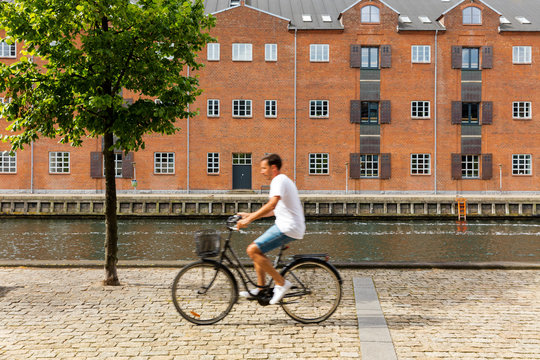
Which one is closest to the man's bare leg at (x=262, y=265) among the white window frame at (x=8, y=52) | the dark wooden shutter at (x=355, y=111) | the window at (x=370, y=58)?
the dark wooden shutter at (x=355, y=111)

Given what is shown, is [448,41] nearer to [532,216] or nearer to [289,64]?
[289,64]

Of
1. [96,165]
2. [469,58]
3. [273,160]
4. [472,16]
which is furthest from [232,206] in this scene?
[273,160]

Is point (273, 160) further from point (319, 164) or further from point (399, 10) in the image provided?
point (399, 10)

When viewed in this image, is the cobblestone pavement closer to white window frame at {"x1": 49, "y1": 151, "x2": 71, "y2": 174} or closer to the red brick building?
the red brick building

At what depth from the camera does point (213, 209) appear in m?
27.5

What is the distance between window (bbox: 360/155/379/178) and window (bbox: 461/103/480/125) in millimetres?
6434

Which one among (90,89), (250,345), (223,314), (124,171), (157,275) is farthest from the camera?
(124,171)

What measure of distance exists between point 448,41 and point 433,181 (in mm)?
9485

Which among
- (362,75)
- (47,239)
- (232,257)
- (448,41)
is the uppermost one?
(448,41)

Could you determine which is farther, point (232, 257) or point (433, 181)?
point (433, 181)

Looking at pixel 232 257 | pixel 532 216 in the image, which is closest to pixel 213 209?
pixel 532 216

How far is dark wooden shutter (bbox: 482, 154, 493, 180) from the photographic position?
33.4m

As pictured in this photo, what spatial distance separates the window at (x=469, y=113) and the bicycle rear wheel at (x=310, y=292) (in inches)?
1233


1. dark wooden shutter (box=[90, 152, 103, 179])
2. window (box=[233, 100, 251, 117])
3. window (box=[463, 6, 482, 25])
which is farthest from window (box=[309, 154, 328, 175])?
dark wooden shutter (box=[90, 152, 103, 179])
